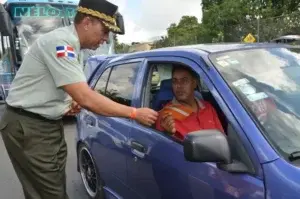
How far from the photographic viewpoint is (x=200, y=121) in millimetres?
3174

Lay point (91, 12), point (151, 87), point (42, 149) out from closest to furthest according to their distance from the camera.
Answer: point (91, 12) → point (42, 149) → point (151, 87)

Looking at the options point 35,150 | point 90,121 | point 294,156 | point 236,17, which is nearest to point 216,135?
point 294,156

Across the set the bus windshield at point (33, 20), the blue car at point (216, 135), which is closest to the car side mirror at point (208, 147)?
the blue car at point (216, 135)

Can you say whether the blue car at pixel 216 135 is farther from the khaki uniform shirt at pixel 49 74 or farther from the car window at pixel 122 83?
the khaki uniform shirt at pixel 49 74

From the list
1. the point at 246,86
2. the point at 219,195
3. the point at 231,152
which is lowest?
the point at 219,195

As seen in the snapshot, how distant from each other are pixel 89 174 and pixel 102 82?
1.01 metres

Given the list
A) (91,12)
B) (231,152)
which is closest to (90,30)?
(91,12)

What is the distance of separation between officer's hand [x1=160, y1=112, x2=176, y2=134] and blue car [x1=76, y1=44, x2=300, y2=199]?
0.17 feet

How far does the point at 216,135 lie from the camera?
2.35m

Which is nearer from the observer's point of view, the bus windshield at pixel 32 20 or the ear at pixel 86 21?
the ear at pixel 86 21

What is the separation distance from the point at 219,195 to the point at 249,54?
1.04 m

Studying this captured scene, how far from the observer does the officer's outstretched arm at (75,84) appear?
2738 millimetres

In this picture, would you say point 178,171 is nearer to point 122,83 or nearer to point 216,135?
point 216,135

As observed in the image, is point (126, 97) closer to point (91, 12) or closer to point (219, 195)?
point (91, 12)
